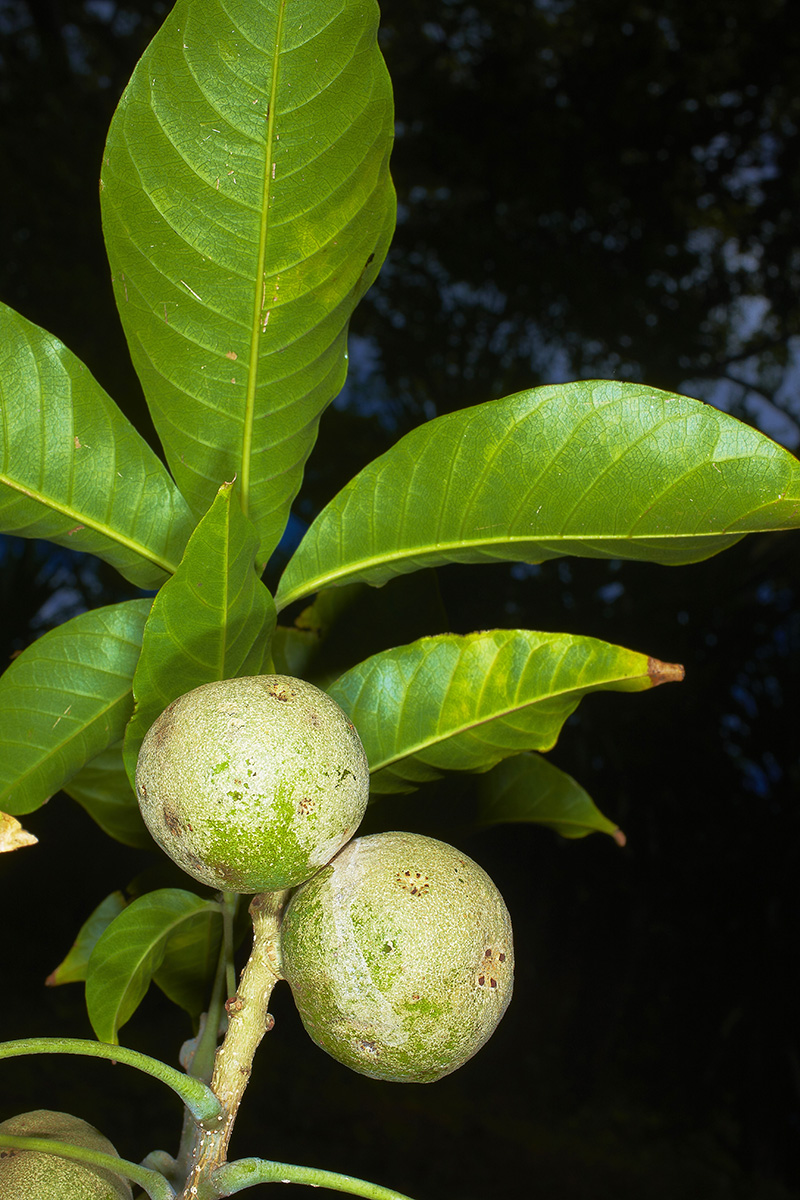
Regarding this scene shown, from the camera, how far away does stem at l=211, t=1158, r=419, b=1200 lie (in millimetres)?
318

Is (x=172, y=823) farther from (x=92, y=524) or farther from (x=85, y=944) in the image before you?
(x=85, y=944)

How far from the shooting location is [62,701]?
42 centimetres

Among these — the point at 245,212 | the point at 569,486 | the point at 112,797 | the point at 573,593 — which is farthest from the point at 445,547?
the point at 573,593

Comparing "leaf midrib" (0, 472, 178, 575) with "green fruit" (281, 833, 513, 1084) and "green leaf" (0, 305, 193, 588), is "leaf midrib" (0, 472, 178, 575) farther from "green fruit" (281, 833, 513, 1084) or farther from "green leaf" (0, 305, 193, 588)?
"green fruit" (281, 833, 513, 1084)

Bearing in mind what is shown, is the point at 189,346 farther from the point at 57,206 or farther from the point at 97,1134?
the point at 57,206

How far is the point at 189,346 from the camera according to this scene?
0.38 metres

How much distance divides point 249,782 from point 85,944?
0.98 ft

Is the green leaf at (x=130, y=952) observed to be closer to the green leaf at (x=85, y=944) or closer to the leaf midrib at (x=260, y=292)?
the green leaf at (x=85, y=944)

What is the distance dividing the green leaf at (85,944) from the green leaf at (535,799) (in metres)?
0.23

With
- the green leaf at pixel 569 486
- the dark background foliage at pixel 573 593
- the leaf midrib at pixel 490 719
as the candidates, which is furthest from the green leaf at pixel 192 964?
the dark background foliage at pixel 573 593

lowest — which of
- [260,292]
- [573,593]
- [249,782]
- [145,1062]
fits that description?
[573,593]

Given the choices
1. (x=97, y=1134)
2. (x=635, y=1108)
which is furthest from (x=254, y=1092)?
(x=97, y=1134)

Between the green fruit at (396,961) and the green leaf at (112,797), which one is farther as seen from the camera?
the green leaf at (112,797)

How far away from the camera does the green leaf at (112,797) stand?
53cm
